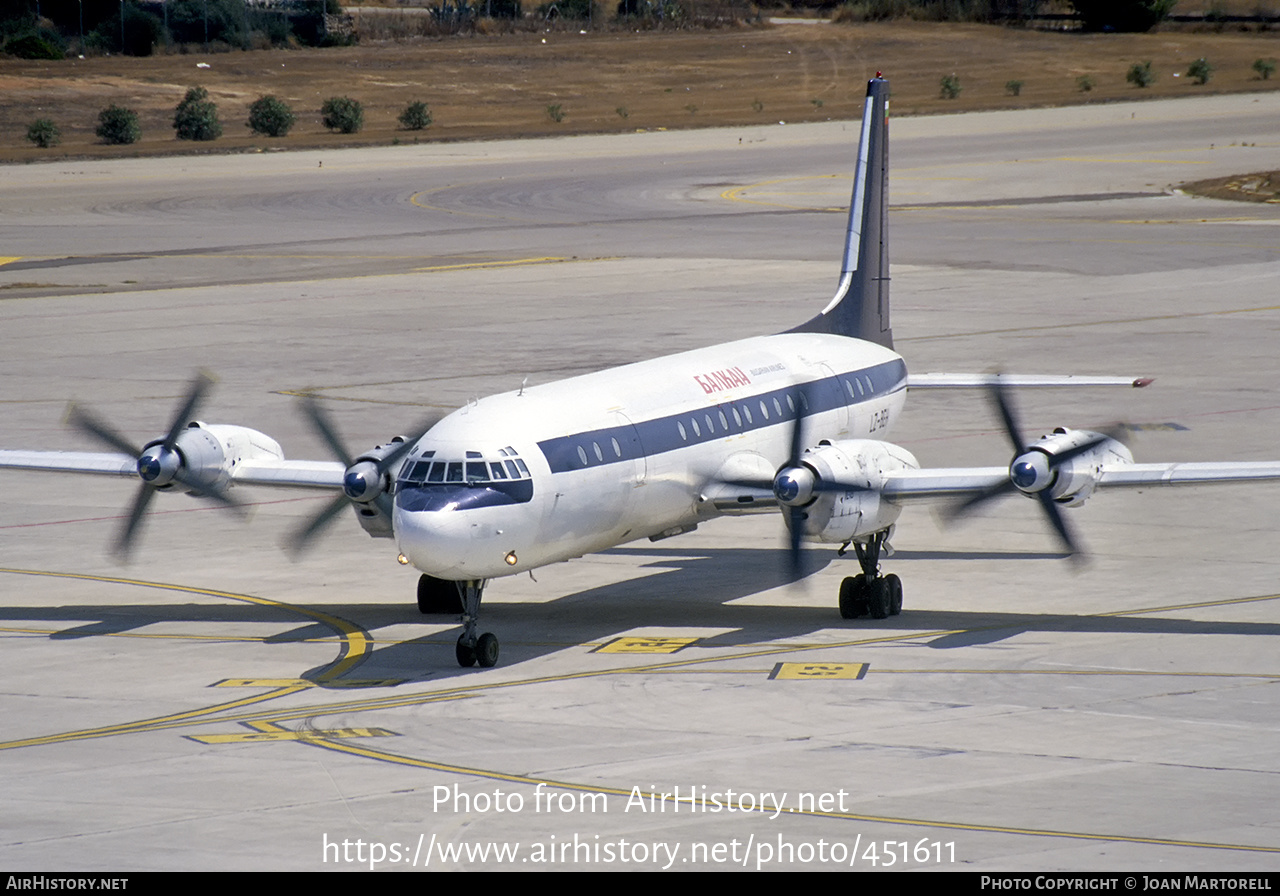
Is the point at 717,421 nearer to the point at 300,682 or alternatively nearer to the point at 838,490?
the point at 838,490

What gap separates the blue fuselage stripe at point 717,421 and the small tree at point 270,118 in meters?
92.5

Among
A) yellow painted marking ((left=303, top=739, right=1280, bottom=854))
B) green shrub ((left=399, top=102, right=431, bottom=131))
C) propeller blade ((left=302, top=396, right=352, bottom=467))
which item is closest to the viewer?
yellow painted marking ((left=303, top=739, right=1280, bottom=854))

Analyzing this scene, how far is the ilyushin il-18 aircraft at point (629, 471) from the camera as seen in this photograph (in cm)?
2398

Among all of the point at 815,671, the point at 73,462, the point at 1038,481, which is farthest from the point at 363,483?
the point at 1038,481

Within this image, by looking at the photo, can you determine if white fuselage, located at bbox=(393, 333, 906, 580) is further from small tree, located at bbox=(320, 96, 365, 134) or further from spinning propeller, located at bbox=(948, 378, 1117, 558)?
small tree, located at bbox=(320, 96, 365, 134)

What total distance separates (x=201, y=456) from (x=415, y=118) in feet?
331

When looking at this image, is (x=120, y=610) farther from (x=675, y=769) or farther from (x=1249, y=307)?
(x=1249, y=307)

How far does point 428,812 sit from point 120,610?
11.9 m

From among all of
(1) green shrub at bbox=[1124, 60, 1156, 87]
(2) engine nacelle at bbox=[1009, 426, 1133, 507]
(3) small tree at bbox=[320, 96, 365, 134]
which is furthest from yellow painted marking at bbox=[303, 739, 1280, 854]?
(1) green shrub at bbox=[1124, 60, 1156, 87]

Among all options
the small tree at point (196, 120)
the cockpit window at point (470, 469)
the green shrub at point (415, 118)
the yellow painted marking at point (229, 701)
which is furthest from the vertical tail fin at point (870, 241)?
the green shrub at point (415, 118)

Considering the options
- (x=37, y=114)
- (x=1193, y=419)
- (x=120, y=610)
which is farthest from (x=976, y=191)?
(x=120, y=610)

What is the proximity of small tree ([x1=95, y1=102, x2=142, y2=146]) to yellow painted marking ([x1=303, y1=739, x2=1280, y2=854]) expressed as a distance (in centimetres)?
10213

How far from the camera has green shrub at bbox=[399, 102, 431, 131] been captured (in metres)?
126

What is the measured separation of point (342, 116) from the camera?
402ft
